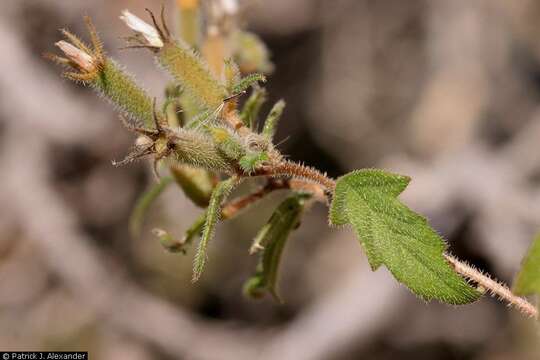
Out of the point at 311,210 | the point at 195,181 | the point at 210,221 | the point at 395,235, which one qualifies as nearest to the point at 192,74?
the point at 195,181

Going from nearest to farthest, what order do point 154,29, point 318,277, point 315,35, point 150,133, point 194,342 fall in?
1. point 150,133
2. point 154,29
3. point 194,342
4. point 318,277
5. point 315,35

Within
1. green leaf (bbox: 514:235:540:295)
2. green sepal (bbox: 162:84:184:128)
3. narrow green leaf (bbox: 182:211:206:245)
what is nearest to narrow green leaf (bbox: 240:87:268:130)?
green sepal (bbox: 162:84:184:128)

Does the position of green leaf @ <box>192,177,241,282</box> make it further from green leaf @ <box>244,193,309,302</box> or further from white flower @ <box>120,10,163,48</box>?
white flower @ <box>120,10,163,48</box>

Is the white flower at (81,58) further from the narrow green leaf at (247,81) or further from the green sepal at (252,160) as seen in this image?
the green sepal at (252,160)

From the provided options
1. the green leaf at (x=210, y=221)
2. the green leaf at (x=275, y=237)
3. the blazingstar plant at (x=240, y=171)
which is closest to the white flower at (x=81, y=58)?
the blazingstar plant at (x=240, y=171)

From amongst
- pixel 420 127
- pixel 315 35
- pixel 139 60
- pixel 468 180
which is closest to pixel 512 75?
pixel 420 127

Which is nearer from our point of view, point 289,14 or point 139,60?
point 139,60

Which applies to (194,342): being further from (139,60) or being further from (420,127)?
(420,127)

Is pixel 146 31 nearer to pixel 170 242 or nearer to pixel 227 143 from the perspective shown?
pixel 227 143
